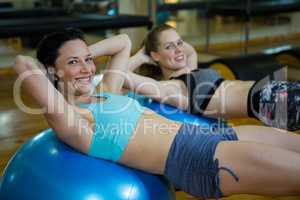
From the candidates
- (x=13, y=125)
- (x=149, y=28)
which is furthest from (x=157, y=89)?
(x=149, y=28)

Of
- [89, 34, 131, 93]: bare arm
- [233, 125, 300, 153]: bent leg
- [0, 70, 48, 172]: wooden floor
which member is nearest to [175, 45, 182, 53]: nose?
[89, 34, 131, 93]: bare arm

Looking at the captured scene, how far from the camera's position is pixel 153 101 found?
74.2 inches

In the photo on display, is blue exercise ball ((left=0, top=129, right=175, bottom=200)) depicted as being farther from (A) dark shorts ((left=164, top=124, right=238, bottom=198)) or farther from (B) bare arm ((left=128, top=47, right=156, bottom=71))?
(B) bare arm ((left=128, top=47, right=156, bottom=71))

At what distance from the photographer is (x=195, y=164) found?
128 cm

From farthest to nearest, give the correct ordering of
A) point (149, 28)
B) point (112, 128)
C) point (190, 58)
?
point (149, 28), point (190, 58), point (112, 128)

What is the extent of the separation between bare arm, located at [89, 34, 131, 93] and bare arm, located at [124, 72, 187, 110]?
58 mm

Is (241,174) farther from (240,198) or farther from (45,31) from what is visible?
(45,31)

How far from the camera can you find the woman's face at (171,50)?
1979mm

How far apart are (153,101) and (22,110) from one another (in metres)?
1.62

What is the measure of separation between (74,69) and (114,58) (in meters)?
0.41

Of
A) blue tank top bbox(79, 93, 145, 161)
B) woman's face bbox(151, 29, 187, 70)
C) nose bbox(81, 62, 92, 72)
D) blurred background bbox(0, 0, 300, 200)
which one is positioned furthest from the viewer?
blurred background bbox(0, 0, 300, 200)

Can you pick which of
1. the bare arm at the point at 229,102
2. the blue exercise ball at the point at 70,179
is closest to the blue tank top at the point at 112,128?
the blue exercise ball at the point at 70,179

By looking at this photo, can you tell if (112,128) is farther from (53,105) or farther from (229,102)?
(229,102)

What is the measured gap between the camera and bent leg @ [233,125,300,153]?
1.40 m
